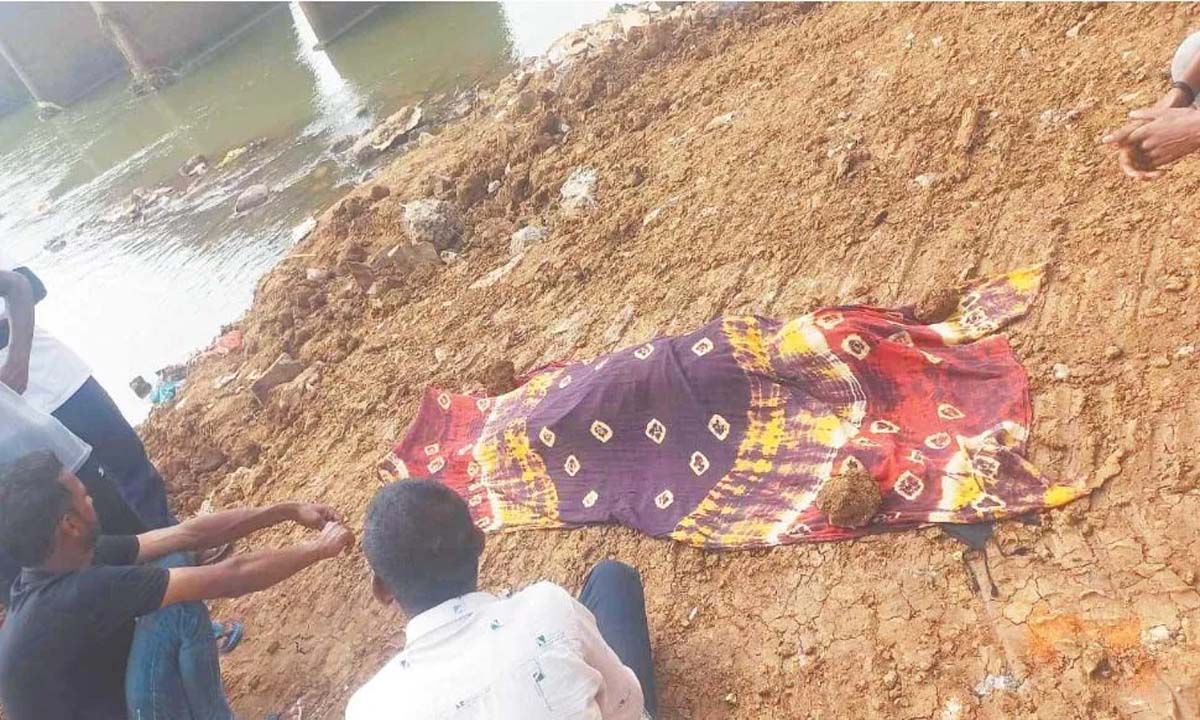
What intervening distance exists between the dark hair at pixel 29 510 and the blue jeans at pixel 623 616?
1534mm

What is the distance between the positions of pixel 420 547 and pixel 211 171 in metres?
11.6

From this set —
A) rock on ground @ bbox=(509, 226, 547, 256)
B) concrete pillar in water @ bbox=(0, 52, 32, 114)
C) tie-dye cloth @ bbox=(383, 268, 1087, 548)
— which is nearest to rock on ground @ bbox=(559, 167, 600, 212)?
rock on ground @ bbox=(509, 226, 547, 256)

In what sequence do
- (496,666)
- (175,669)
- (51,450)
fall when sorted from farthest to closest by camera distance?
(51,450) < (175,669) < (496,666)

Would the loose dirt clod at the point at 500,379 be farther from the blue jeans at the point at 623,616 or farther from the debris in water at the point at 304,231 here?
the debris in water at the point at 304,231

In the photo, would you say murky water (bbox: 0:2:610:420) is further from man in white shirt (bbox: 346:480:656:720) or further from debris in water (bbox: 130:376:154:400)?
man in white shirt (bbox: 346:480:656:720)

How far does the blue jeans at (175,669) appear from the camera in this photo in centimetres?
245

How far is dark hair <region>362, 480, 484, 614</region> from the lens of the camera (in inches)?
67.4

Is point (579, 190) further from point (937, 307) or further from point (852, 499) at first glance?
point (852, 499)

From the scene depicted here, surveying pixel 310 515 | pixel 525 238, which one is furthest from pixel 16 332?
pixel 525 238

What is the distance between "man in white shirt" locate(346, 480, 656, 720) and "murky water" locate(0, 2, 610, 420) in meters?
5.70

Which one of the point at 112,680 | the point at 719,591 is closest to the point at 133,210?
the point at 112,680

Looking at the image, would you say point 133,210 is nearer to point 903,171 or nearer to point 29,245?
point 29,245

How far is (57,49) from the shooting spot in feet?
65.1

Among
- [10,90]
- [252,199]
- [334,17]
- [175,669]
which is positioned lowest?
[252,199]
